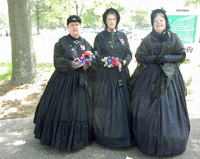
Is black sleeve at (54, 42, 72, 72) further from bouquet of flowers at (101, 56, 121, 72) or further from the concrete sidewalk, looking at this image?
the concrete sidewalk

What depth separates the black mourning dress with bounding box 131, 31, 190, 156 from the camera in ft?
8.94

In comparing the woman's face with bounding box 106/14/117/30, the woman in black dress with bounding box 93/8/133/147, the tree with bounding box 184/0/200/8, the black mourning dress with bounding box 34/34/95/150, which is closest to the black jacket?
the woman in black dress with bounding box 93/8/133/147

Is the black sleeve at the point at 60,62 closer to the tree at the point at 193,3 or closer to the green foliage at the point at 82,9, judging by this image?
the green foliage at the point at 82,9

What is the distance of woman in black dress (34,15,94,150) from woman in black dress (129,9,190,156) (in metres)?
0.74

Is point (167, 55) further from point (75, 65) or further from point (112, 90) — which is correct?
point (75, 65)

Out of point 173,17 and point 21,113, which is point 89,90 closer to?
point 21,113

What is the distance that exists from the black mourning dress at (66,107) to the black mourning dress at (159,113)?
75 centimetres

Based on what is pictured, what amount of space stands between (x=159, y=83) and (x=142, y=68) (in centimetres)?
37

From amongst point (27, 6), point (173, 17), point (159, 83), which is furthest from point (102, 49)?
point (27, 6)

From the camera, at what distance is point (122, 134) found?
2.96 metres

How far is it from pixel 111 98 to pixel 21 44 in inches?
137

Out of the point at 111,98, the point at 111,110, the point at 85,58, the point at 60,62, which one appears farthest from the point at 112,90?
the point at 60,62

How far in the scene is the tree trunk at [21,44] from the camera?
5.30 metres

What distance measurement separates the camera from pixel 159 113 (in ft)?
9.09
